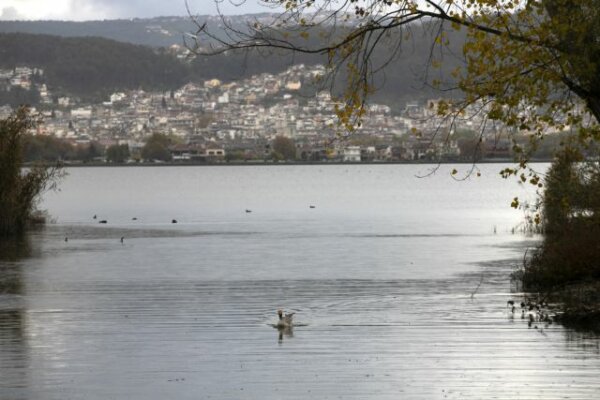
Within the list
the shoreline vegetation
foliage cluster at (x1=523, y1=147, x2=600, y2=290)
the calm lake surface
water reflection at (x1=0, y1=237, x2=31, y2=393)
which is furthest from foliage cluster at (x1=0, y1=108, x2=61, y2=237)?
foliage cluster at (x1=523, y1=147, x2=600, y2=290)

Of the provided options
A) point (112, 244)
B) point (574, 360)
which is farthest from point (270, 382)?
point (112, 244)

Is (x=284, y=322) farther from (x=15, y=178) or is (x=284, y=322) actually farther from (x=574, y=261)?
(x=15, y=178)

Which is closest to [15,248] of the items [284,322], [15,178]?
[15,178]

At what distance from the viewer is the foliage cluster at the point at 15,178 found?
4509cm

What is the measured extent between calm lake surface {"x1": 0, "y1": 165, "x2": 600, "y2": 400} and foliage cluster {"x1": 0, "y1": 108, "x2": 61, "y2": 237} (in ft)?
3.66

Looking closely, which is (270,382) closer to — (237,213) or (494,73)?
(494,73)

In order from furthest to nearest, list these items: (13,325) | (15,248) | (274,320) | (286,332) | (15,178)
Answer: (15,178) → (15,248) → (274,320) → (13,325) → (286,332)

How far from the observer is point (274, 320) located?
22.3 meters

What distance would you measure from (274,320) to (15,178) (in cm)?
2529

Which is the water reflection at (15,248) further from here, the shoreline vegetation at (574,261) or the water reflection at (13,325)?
the shoreline vegetation at (574,261)

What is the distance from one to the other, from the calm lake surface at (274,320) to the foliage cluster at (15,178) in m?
1.11

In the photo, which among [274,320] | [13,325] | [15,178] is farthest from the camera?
[15,178]

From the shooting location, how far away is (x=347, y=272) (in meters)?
33.2

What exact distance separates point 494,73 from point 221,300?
11.5 metres
